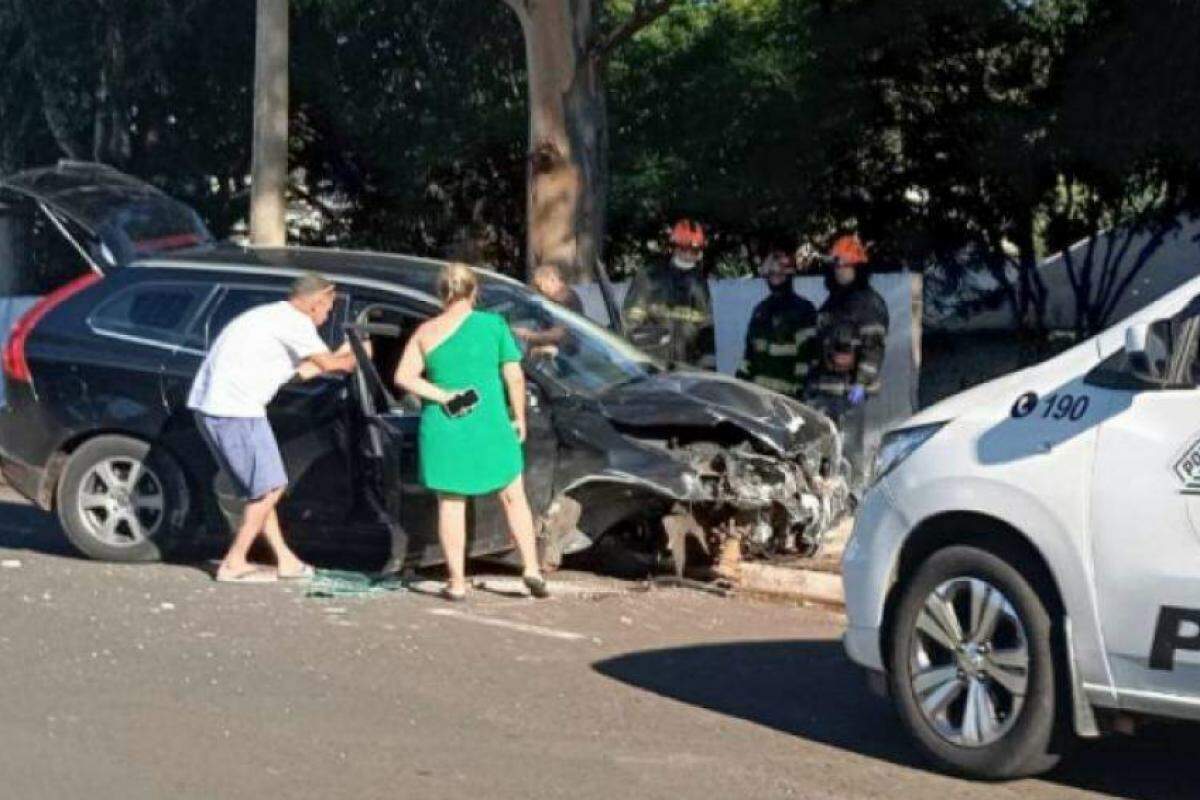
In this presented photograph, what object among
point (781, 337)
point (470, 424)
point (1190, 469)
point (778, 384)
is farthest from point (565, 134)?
point (1190, 469)

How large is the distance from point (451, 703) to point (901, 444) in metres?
2.14

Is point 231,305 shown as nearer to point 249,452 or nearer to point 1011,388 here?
point 249,452

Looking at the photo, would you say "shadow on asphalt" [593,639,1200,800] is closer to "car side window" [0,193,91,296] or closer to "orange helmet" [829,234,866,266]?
"orange helmet" [829,234,866,266]

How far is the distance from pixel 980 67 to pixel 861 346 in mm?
6822

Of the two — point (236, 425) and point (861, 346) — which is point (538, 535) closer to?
point (236, 425)

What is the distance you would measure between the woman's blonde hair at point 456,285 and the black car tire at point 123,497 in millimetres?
2087

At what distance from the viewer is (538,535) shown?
11211 millimetres

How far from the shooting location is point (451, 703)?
857 cm

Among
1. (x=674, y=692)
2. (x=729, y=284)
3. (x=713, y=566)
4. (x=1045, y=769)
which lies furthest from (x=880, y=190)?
(x=1045, y=769)

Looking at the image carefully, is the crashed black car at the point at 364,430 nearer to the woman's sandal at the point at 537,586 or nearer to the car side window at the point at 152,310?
the car side window at the point at 152,310

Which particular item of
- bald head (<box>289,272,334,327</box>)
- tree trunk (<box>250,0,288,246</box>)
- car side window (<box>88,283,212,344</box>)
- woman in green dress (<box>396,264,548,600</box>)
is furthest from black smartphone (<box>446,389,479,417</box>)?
tree trunk (<box>250,0,288,246</box>)

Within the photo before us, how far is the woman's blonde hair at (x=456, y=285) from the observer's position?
10.7 meters

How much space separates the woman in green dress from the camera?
34.8ft

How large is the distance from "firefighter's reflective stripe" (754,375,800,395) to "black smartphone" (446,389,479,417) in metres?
3.34
